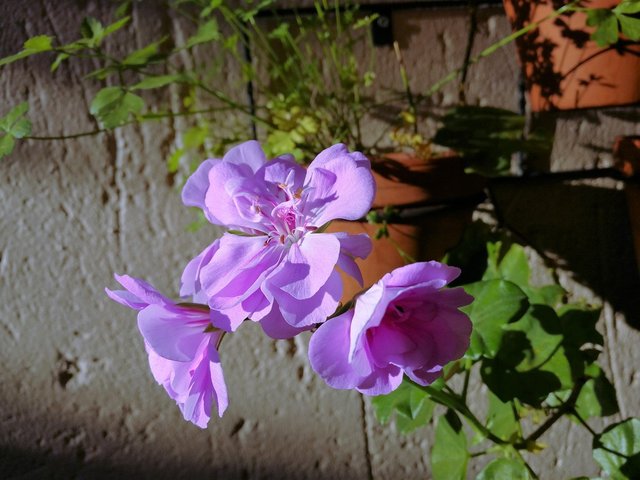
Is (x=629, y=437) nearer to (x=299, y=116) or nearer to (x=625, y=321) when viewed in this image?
(x=625, y=321)

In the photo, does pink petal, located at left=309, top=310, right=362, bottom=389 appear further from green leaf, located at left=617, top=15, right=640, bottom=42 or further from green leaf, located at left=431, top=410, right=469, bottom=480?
green leaf, located at left=617, top=15, right=640, bottom=42

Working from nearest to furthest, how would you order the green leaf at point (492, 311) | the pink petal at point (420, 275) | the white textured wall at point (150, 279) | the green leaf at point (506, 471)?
the pink petal at point (420, 275) < the green leaf at point (492, 311) < the green leaf at point (506, 471) < the white textured wall at point (150, 279)

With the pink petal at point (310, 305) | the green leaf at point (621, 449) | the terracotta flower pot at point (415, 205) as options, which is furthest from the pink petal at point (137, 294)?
the green leaf at point (621, 449)

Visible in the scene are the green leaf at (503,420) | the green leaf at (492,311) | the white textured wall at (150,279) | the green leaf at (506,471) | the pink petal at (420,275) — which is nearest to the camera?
the pink petal at (420,275)

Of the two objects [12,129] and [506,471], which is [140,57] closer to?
[12,129]

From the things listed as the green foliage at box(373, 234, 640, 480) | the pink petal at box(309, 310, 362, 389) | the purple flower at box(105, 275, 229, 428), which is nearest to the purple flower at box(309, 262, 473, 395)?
the pink petal at box(309, 310, 362, 389)

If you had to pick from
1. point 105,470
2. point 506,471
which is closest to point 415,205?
point 506,471

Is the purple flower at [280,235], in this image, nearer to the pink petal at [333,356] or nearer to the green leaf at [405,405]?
the pink petal at [333,356]
